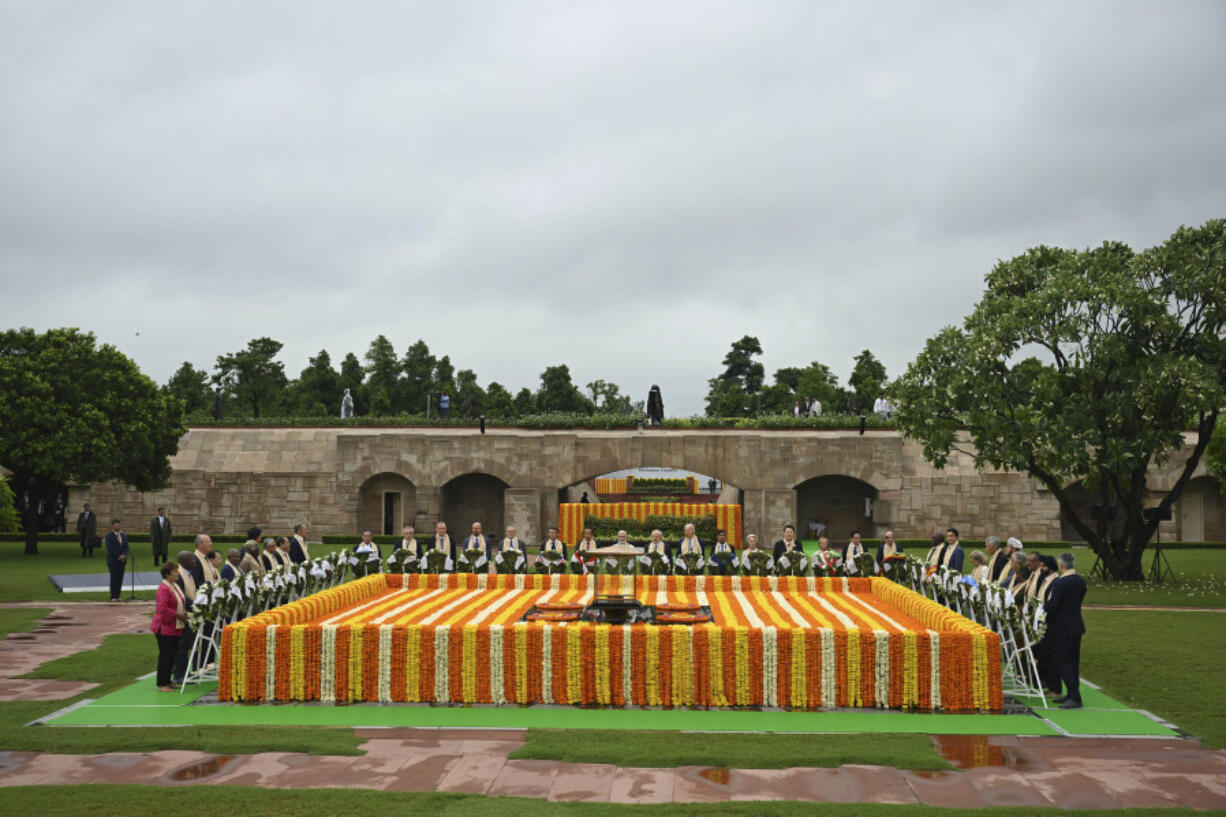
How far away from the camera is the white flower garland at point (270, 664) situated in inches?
413

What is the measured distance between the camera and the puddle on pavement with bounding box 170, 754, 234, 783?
772cm

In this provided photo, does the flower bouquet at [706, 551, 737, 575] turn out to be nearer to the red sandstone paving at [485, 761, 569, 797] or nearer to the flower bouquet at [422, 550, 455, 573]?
the flower bouquet at [422, 550, 455, 573]

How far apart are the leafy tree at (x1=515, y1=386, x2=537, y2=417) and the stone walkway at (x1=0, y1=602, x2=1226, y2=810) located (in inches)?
1982

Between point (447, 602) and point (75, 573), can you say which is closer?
point (447, 602)

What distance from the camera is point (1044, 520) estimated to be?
1205 inches

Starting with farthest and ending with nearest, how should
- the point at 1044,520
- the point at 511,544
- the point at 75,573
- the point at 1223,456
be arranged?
the point at 1044,520
the point at 1223,456
the point at 75,573
the point at 511,544

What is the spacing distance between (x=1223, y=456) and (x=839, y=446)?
33.6 ft

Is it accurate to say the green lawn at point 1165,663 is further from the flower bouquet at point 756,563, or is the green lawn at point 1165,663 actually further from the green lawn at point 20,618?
the green lawn at point 20,618

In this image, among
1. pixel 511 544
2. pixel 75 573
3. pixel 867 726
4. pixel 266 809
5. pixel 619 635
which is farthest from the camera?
pixel 75 573

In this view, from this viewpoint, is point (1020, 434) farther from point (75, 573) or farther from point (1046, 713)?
point (75, 573)

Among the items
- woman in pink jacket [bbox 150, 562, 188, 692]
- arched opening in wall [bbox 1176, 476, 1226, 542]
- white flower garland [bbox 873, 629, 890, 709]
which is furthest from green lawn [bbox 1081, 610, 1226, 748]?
arched opening in wall [bbox 1176, 476, 1226, 542]

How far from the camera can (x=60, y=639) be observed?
551 inches

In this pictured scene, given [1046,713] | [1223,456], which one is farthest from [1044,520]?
[1046,713]

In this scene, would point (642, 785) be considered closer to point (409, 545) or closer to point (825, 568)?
point (825, 568)
